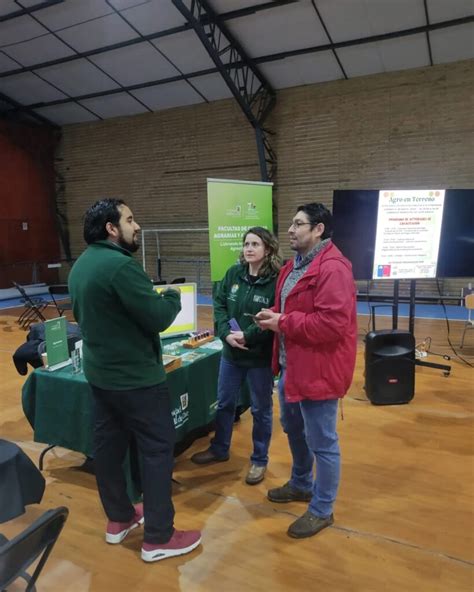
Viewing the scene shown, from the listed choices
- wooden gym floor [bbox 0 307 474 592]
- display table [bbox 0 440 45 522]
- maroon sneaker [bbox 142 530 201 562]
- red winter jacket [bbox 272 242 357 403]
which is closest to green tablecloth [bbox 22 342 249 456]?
wooden gym floor [bbox 0 307 474 592]

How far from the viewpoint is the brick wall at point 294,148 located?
28.3 feet

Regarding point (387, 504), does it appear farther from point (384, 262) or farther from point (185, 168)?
point (185, 168)

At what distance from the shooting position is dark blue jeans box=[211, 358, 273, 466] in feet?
8.27

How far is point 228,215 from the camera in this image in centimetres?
402

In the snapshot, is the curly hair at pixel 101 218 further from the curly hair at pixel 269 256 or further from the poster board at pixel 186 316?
the poster board at pixel 186 316

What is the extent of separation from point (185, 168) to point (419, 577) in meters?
10.5

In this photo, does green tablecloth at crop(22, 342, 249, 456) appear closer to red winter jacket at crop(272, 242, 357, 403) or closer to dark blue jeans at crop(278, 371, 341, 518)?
dark blue jeans at crop(278, 371, 341, 518)

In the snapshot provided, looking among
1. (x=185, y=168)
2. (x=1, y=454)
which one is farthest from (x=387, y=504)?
(x=185, y=168)

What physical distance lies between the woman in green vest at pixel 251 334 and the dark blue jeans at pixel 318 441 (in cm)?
27

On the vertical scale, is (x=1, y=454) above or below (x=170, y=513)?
above

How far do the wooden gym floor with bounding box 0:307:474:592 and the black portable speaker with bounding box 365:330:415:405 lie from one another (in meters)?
0.37

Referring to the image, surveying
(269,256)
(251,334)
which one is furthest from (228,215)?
(251,334)

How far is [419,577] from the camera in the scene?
1.90m

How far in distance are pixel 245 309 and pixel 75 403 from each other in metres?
1.09
